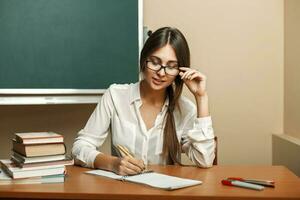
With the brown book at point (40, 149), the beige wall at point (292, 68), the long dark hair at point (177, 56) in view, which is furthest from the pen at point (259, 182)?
the beige wall at point (292, 68)

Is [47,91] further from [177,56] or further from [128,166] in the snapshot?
[128,166]

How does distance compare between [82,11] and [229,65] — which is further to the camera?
[229,65]

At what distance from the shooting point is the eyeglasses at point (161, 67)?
1785 millimetres

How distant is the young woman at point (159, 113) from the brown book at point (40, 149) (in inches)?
11.3

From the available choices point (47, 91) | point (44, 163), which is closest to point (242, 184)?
point (44, 163)

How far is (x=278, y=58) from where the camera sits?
262 cm

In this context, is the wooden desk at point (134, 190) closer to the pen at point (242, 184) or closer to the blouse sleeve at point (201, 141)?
the pen at point (242, 184)

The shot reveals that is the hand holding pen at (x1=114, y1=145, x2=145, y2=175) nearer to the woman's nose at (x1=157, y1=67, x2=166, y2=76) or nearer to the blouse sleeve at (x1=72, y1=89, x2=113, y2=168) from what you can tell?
the blouse sleeve at (x1=72, y1=89, x2=113, y2=168)

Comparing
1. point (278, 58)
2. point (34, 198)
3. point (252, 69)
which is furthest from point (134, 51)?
point (34, 198)

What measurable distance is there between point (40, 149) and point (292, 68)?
68.3 inches

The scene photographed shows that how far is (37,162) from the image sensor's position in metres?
1.35

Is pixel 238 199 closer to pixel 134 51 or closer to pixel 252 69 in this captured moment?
pixel 134 51

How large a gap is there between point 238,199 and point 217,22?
1.69 m

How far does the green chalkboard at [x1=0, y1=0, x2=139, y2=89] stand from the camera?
2.09m
